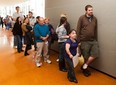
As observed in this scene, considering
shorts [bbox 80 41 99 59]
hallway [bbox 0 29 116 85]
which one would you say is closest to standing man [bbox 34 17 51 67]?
hallway [bbox 0 29 116 85]

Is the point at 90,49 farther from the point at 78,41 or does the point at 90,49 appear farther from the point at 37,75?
the point at 37,75

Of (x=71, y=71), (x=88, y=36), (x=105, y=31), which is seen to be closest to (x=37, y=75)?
(x=71, y=71)

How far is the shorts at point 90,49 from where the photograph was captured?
12.3 feet

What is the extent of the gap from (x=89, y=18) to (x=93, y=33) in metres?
0.34

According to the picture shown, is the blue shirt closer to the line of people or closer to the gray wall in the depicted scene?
the line of people

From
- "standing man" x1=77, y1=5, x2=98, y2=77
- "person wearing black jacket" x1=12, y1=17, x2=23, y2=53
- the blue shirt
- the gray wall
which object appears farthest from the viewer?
"person wearing black jacket" x1=12, y1=17, x2=23, y2=53

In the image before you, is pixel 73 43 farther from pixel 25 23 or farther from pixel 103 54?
pixel 25 23

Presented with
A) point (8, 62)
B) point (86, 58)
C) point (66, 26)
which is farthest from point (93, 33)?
point (8, 62)

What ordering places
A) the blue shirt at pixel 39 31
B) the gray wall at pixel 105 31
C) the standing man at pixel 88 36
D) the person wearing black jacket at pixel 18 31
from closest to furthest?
the gray wall at pixel 105 31 < the standing man at pixel 88 36 < the blue shirt at pixel 39 31 < the person wearing black jacket at pixel 18 31

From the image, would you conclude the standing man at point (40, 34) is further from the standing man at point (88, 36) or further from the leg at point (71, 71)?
the leg at point (71, 71)

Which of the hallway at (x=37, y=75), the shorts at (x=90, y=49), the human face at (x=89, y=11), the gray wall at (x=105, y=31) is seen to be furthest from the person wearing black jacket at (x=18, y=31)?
the human face at (x=89, y=11)

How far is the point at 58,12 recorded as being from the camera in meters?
5.65

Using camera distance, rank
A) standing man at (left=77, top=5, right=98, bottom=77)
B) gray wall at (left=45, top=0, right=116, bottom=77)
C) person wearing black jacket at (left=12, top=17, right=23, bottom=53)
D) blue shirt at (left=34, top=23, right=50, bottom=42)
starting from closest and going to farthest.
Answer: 1. gray wall at (left=45, top=0, right=116, bottom=77)
2. standing man at (left=77, top=5, right=98, bottom=77)
3. blue shirt at (left=34, top=23, right=50, bottom=42)
4. person wearing black jacket at (left=12, top=17, right=23, bottom=53)

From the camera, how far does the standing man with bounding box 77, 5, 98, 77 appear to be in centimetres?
372
